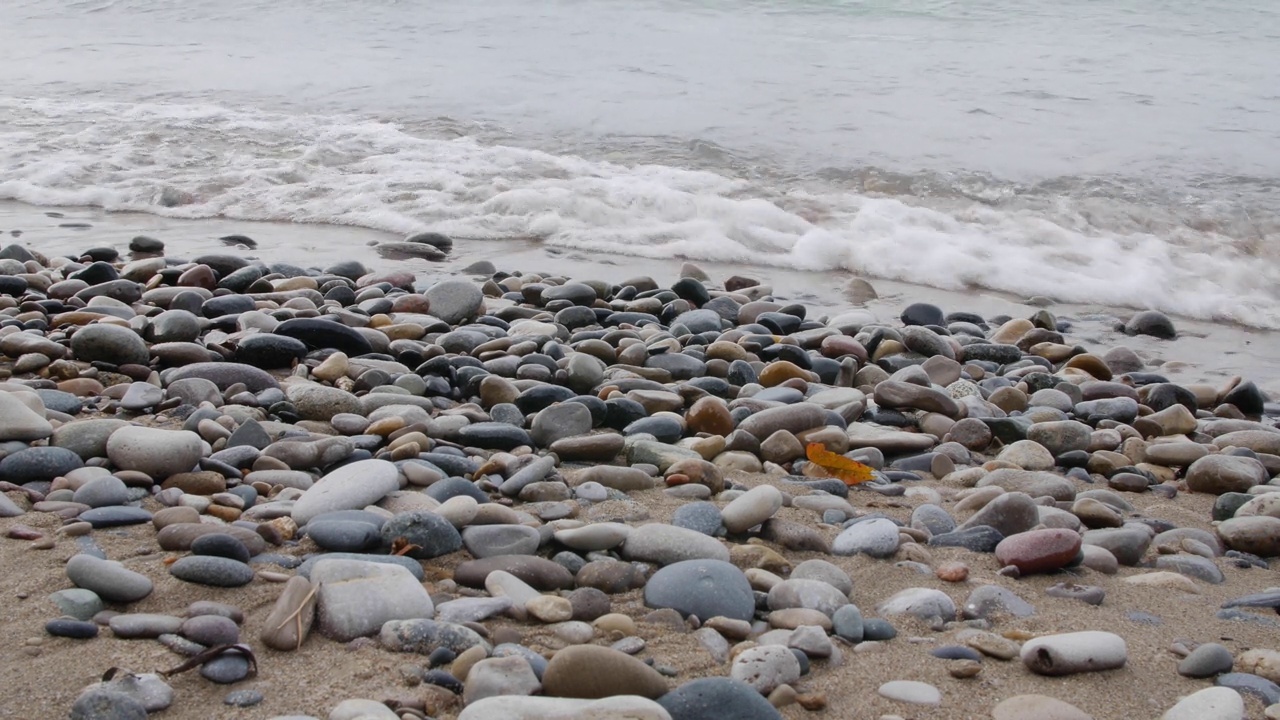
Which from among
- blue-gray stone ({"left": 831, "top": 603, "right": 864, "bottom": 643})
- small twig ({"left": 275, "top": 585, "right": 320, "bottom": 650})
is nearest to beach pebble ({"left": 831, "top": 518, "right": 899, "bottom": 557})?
blue-gray stone ({"left": 831, "top": 603, "right": 864, "bottom": 643})

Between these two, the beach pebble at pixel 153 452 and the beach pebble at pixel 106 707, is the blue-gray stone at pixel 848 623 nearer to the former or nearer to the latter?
the beach pebble at pixel 106 707

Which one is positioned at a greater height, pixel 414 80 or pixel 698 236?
pixel 414 80

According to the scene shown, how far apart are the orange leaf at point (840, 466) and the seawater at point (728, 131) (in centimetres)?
252

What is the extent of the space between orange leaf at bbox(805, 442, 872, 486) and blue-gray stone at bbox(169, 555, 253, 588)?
1.42 metres

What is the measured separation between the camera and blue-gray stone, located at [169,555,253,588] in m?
1.74

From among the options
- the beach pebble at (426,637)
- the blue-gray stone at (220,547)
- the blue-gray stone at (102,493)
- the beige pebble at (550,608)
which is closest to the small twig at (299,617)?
the beach pebble at (426,637)

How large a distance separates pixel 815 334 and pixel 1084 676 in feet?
6.97

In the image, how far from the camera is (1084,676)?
5.44 ft

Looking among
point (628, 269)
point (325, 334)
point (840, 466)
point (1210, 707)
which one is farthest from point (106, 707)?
point (628, 269)

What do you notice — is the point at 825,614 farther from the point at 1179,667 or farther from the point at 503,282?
the point at 503,282

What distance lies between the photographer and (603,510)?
7.39ft

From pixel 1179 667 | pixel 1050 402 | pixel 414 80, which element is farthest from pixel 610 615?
pixel 414 80

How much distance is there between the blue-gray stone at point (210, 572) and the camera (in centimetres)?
174

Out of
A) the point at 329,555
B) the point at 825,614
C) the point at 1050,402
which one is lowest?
the point at 1050,402
